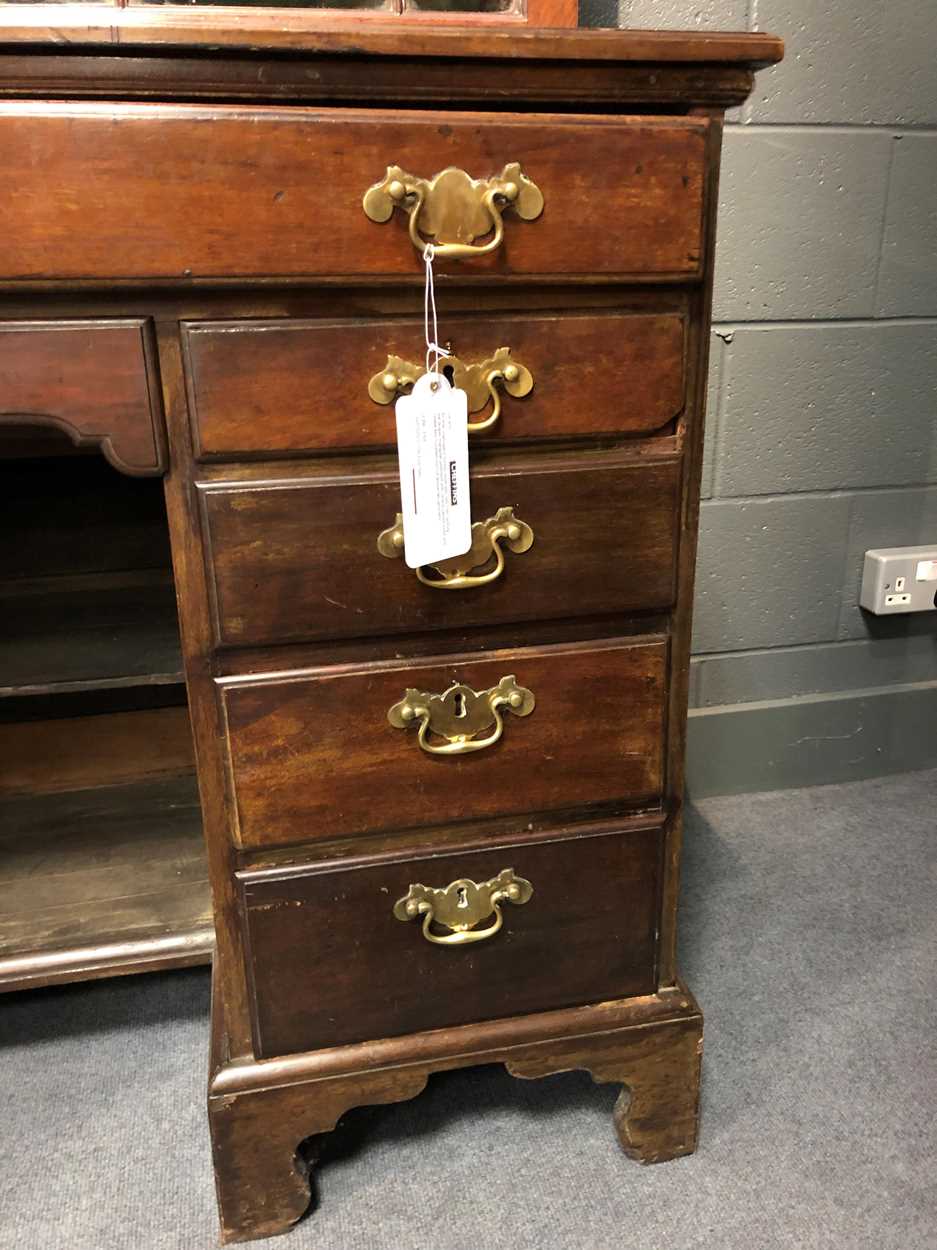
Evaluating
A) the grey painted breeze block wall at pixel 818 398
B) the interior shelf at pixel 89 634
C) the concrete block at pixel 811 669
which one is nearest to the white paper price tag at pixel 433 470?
the interior shelf at pixel 89 634

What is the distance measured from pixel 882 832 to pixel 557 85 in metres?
1.24

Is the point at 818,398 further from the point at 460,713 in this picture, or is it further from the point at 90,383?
the point at 90,383

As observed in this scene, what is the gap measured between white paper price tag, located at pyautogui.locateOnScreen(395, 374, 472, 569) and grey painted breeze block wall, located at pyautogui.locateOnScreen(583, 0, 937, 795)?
30.8 inches

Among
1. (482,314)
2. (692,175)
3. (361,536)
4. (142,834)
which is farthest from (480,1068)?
(692,175)

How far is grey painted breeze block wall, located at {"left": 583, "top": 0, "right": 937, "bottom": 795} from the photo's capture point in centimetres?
131

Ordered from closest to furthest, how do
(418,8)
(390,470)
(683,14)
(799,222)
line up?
(390,470) < (418,8) < (683,14) < (799,222)

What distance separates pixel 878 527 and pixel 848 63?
65cm

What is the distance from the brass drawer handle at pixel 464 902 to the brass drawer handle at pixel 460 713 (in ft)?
0.43

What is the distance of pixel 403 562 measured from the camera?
77 cm

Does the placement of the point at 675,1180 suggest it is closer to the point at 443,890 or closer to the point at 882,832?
the point at 443,890

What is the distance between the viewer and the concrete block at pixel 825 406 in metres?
1.42

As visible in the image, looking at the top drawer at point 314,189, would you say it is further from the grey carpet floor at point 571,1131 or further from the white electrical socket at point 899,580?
the white electrical socket at point 899,580

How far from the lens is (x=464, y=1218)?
0.94m

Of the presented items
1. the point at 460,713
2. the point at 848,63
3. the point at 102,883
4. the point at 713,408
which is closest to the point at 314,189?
the point at 460,713
